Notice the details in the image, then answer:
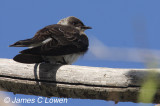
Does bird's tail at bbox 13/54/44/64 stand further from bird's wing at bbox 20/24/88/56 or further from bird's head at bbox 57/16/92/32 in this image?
bird's head at bbox 57/16/92/32

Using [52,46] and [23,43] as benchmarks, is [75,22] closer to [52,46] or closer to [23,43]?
[52,46]

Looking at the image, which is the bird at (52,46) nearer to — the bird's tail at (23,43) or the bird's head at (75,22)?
the bird's tail at (23,43)

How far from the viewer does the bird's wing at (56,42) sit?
3896mm

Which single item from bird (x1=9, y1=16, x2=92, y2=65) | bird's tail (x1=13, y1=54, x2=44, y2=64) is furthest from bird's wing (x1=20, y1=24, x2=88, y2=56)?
bird's tail (x1=13, y1=54, x2=44, y2=64)

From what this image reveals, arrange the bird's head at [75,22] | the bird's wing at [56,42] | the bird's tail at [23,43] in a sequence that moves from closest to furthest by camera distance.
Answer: the bird's tail at [23,43] → the bird's wing at [56,42] → the bird's head at [75,22]

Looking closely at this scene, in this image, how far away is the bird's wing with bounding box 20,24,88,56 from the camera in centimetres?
390

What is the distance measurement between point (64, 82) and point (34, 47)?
30.1 inches

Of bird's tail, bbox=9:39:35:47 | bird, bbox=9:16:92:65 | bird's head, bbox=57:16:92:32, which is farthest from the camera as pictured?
bird's head, bbox=57:16:92:32

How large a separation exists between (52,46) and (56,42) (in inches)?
8.0

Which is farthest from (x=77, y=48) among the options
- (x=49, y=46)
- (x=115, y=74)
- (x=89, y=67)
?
(x=115, y=74)

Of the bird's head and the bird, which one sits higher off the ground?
the bird's head

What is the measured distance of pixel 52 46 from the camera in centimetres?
402

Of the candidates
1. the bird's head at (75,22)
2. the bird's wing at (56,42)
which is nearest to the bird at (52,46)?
the bird's wing at (56,42)

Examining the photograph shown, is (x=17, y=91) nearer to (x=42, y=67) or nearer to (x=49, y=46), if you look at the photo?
(x=42, y=67)
